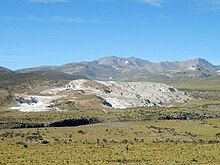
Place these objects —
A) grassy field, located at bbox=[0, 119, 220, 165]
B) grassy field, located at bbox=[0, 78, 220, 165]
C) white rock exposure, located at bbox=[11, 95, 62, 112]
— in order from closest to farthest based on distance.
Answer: grassy field, located at bbox=[0, 119, 220, 165] < grassy field, located at bbox=[0, 78, 220, 165] < white rock exposure, located at bbox=[11, 95, 62, 112]

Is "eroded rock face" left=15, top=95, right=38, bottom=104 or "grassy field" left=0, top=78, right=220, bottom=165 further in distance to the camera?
"eroded rock face" left=15, top=95, right=38, bottom=104

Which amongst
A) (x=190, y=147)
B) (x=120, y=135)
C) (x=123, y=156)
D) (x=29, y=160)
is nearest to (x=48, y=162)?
(x=29, y=160)

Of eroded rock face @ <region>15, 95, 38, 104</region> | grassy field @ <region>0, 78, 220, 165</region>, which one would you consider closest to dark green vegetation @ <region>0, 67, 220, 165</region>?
grassy field @ <region>0, 78, 220, 165</region>

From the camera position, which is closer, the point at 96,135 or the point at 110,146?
the point at 110,146

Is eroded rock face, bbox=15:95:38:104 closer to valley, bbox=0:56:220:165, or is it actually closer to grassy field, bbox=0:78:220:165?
valley, bbox=0:56:220:165

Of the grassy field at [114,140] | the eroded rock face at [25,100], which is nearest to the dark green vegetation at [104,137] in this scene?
the grassy field at [114,140]

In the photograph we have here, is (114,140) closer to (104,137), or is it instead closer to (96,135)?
(104,137)

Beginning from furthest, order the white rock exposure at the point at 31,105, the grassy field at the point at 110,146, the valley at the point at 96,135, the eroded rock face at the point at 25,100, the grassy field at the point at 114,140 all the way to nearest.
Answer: the eroded rock face at the point at 25,100
the white rock exposure at the point at 31,105
the valley at the point at 96,135
the grassy field at the point at 114,140
the grassy field at the point at 110,146

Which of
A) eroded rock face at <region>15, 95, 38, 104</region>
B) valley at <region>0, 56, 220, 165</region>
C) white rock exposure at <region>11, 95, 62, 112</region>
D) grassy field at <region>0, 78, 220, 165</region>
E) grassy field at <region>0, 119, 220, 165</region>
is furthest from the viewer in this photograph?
eroded rock face at <region>15, 95, 38, 104</region>

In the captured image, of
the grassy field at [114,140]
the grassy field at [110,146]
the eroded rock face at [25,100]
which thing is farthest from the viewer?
the eroded rock face at [25,100]

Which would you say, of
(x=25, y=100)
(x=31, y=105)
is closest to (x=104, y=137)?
(x=31, y=105)

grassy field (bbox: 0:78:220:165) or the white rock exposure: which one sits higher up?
the white rock exposure

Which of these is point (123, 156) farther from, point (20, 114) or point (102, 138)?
point (20, 114)

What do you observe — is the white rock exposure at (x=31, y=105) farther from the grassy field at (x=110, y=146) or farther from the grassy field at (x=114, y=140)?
the grassy field at (x=110, y=146)
